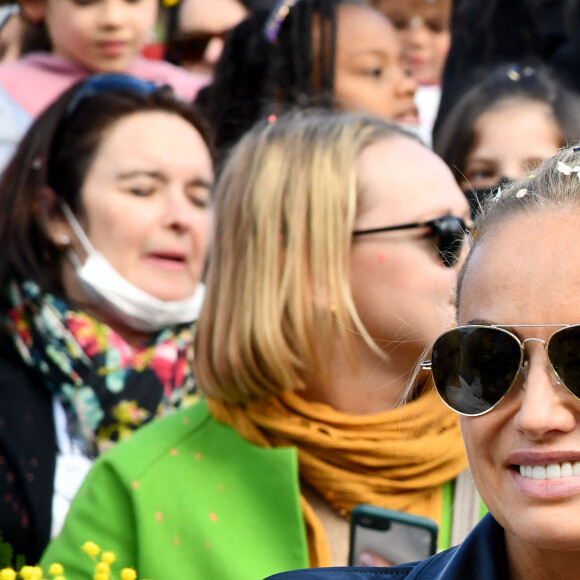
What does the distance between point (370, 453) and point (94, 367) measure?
143 cm

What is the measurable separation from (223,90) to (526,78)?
48.5 inches

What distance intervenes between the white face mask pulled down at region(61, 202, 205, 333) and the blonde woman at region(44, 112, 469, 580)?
1.07m

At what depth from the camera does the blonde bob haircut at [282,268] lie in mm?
2955

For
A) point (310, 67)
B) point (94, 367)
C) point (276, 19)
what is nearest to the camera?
point (94, 367)

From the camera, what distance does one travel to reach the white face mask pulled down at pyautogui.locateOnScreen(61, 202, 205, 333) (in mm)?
4152

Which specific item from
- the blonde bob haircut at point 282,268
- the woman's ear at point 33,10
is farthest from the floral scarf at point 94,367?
the woman's ear at point 33,10

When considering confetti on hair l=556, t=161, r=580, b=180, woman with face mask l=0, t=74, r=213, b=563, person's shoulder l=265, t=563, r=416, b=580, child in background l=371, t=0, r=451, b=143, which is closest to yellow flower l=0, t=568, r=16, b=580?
person's shoulder l=265, t=563, r=416, b=580

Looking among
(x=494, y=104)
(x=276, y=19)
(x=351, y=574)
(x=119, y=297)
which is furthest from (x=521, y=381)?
(x=276, y=19)

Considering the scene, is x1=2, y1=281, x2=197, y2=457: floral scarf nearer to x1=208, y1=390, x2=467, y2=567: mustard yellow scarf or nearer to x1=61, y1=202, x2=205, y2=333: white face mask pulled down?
x1=61, y1=202, x2=205, y2=333: white face mask pulled down

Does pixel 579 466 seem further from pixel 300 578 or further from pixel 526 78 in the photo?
pixel 526 78

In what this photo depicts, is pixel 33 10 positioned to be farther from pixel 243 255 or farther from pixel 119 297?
pixel 243 255

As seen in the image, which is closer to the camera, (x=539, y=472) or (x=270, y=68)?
(x=539, y=472)

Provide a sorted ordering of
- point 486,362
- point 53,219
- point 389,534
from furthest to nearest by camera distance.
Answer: point 53,219
point 389,534
point 486,362

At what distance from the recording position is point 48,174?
4.36 meters
